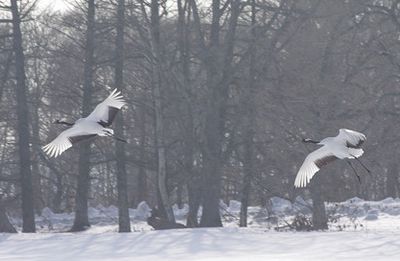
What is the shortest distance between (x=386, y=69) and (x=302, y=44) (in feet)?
7.63

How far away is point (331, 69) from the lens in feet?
72.8

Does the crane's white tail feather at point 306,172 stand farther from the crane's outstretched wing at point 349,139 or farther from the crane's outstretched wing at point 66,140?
the crane's outstretched wing at point 66,140

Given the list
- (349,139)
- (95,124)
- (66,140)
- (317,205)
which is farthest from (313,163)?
(317,205)

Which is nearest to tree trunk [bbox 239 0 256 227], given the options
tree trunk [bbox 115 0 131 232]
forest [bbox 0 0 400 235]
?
forest [bbox 0 0 400 235]

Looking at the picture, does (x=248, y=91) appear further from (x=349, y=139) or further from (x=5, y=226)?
(x=349, y=139)

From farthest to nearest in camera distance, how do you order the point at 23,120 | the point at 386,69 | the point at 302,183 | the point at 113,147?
1. the point at 113,147
2. the point at 23,120
3. the point at 386,69
4. the point at 302,183

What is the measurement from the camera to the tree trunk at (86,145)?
24359 mm

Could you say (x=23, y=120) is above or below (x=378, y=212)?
above

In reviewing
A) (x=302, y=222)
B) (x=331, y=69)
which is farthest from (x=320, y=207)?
(x=331, y=69)

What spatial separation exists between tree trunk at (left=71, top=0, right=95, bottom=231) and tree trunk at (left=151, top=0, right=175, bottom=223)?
1703 millimetres

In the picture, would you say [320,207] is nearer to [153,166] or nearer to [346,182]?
[346,182]

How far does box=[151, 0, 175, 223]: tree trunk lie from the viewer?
2322 cm

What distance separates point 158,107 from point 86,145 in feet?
9.47

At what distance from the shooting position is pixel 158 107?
23891mm
